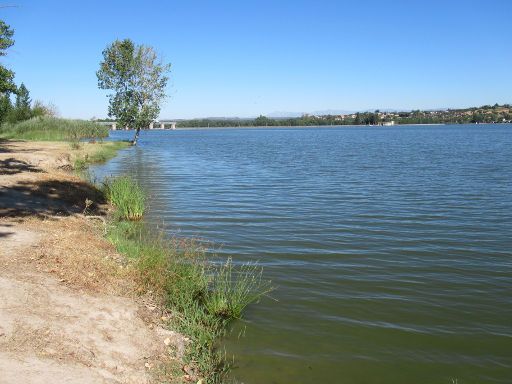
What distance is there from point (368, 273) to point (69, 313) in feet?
21.5

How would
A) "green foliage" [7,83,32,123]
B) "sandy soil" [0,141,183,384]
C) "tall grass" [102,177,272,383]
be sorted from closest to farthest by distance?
"sandy soil" [0,141,183,384] < "tall grass" [102,177,272,383] < "green foliage" [7,83,32,123]

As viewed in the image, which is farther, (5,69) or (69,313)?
(5,69)

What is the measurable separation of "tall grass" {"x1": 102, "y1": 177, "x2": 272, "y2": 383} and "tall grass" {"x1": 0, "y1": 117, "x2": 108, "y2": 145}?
42.8m

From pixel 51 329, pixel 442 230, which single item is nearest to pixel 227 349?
pixel 51 329

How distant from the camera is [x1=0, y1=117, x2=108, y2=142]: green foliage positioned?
4844 centimetres

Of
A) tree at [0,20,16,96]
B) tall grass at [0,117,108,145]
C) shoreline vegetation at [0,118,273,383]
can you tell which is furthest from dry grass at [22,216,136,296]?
tall grass at [0,117,108,145]

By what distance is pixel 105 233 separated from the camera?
11758mm

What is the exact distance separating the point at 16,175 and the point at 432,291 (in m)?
15.5

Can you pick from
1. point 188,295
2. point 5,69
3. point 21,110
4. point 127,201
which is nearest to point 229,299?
point 188,295

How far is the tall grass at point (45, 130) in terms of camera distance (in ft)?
159

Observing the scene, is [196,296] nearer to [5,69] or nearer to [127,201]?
[127,201]

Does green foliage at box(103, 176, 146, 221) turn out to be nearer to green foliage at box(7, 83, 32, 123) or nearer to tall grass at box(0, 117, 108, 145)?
tall grass at box(0, 117, 108, 145)

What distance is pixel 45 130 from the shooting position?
163ft

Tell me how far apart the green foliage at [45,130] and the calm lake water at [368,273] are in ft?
102
